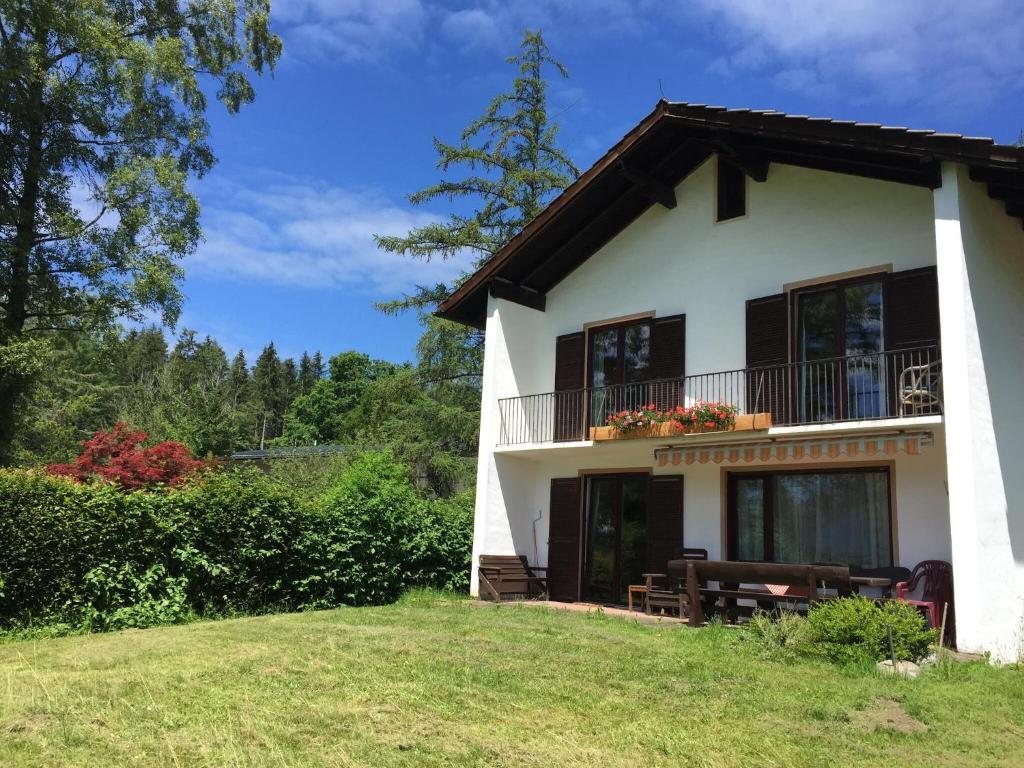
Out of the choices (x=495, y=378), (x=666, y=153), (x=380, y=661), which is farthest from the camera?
(x=495, y=378)

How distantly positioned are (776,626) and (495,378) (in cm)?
774

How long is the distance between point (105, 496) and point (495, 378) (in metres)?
7.20

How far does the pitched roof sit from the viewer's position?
10055 millimetres

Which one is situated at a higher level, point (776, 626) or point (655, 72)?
point (655, 72)

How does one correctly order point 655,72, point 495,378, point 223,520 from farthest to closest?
point 495,378 → point 655,72 → point 223,520

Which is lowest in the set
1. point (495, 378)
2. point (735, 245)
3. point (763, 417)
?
point (763, 417)

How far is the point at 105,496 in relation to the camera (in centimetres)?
1049

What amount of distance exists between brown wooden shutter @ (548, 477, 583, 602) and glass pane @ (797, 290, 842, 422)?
472cm

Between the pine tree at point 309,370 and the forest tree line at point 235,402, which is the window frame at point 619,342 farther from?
the pine tree at point 309,370

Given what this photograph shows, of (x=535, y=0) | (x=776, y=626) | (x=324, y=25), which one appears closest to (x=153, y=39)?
(x=324, y=25)

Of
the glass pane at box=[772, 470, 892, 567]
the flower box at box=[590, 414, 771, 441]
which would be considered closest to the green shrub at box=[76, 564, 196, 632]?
the flower box at box=[590, 414, 771, 441]

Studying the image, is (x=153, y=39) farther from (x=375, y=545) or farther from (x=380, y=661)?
(x=380, y=661)

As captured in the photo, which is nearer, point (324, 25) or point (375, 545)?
point (375, 545)

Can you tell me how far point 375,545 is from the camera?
1367 cm
